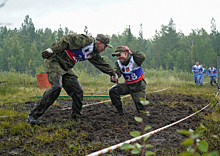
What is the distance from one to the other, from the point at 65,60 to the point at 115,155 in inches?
86.7

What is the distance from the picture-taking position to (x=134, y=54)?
4.45 meters

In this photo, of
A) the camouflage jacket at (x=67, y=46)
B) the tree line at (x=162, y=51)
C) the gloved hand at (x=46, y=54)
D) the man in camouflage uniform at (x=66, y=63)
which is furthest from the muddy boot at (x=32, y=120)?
the tree line at (x=162, y=51)

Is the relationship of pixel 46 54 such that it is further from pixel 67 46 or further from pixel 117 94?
pixel 117 94

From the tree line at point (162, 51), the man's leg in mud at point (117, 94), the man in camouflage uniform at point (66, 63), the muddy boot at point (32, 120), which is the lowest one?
the muddy boot at point (32, 120)

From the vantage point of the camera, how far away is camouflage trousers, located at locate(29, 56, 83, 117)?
3686 millimetres

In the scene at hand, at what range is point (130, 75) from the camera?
4.60 m

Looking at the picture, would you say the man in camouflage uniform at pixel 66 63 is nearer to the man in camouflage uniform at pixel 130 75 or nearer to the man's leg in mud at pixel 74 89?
the man's leg in mud at pixel 74 89

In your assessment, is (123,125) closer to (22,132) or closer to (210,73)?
(22,132)

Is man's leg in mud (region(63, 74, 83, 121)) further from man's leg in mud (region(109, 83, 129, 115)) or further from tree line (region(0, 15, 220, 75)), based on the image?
tree line (region(0, 15, 220, 75))

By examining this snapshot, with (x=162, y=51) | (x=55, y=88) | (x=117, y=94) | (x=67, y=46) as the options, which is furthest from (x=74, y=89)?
(x=162, y=51)

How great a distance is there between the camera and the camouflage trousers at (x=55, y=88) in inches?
145

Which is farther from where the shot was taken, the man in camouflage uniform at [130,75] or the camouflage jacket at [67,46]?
the man in camouflage uniform at [130,75]

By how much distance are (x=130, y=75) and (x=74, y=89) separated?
1303 millimetres

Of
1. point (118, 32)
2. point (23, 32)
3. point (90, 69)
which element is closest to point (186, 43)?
point (90, 69)
